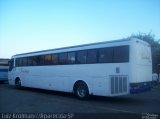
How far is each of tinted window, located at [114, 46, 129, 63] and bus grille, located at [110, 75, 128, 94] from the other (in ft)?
3.07

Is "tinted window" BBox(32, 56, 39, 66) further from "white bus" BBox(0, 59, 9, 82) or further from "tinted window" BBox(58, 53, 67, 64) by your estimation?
"white bus" BBox(0, 59, 9, 82)

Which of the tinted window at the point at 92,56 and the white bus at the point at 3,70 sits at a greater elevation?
the tinted window at the point at 92,56

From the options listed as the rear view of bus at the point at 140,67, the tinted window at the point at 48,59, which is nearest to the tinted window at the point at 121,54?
the rear view of bus at the point at 140,67

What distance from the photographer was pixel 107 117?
9.01 m

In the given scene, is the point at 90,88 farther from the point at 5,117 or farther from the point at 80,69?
the point at 5,117

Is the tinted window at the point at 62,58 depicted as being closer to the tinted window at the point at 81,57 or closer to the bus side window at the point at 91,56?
the tinted window at the point at 81,57

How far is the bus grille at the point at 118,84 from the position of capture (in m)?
12.6

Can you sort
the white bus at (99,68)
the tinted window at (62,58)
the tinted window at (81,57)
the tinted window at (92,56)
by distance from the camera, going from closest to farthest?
the white bus at (99,68), the tinted window at (92,56), the tinted window at (81,57), the tinted window at (62,58)

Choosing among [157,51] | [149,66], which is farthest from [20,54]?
[157,51]

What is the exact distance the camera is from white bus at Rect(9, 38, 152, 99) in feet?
41.3

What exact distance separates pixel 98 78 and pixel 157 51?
25.1m

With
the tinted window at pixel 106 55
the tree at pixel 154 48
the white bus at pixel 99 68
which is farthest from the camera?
the tree at pixel 154 48

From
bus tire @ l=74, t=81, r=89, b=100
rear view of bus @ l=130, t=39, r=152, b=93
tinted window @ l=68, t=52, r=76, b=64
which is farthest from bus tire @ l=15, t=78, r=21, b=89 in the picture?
rear view of bus @ l=130, t=39, r=152, b=93

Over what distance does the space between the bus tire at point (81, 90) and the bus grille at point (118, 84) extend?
2049mm
